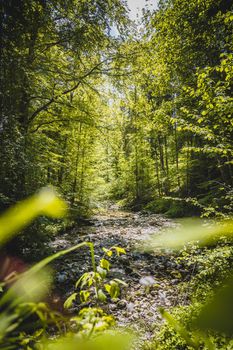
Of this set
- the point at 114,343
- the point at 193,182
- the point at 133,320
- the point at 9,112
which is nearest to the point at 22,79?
the point at 9,112

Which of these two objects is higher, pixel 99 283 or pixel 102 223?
pixel 99 283

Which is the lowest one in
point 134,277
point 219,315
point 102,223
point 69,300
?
point 134,277

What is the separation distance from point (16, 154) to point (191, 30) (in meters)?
8.19

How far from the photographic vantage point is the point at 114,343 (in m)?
0.29

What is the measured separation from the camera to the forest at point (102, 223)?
47 centimetres

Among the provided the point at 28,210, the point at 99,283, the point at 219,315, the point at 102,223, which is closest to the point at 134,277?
the point at 99,283

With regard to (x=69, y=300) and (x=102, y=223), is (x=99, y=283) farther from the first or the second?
(x=102, y=223)

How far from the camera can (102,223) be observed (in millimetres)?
10797

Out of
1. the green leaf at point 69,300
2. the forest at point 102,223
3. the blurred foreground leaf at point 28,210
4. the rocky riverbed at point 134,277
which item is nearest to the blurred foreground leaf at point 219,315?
the forest at point 102,223

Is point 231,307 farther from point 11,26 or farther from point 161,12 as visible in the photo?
point 161,12

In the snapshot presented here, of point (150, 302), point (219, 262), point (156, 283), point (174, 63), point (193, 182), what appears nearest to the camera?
point (219, 262)

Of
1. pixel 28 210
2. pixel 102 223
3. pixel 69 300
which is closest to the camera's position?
pixel 28 210

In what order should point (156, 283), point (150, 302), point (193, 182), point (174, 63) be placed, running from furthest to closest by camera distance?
point (193, 182) → point (174, 63) → point (156, 283) → point (150, 302)

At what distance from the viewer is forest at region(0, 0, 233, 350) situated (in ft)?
1.54
